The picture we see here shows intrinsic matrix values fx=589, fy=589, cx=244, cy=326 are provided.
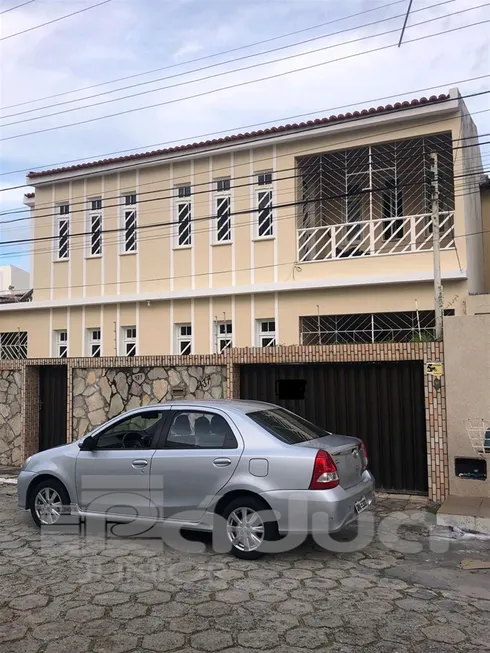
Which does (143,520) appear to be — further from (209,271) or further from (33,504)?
(209,271)

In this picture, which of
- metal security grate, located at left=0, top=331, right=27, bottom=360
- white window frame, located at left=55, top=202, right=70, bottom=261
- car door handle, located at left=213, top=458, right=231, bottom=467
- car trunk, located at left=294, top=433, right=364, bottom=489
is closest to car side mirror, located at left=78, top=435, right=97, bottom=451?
car door handle, located at left=213, top=458, right=231, bottom=467

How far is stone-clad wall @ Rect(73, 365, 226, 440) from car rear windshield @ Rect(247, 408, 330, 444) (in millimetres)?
2809

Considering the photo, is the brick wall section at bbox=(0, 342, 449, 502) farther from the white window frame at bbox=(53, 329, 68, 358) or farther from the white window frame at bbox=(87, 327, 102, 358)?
the white window frame at bbox=(53, 329, 68, 358)

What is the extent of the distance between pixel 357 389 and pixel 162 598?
445cm

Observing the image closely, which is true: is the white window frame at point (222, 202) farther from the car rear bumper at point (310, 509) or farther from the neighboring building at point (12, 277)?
the neighboring building at point (12, 277)

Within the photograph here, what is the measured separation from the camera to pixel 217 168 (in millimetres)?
15398

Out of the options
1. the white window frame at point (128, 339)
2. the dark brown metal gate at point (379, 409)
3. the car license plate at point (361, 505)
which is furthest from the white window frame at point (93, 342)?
the car license plate at point (361, 505)

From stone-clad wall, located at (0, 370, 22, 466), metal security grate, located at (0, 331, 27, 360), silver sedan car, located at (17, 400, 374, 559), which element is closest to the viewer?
silver sedan car, located at (17, 400, 374, 559)

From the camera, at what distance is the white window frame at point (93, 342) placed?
17.0 m

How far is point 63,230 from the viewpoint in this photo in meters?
17.8

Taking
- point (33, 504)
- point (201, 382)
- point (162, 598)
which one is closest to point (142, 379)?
point (201, 382)

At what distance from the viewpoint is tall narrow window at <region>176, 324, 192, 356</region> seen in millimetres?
15852

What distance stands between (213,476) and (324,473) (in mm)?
1066

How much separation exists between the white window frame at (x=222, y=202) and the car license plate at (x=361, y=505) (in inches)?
413
